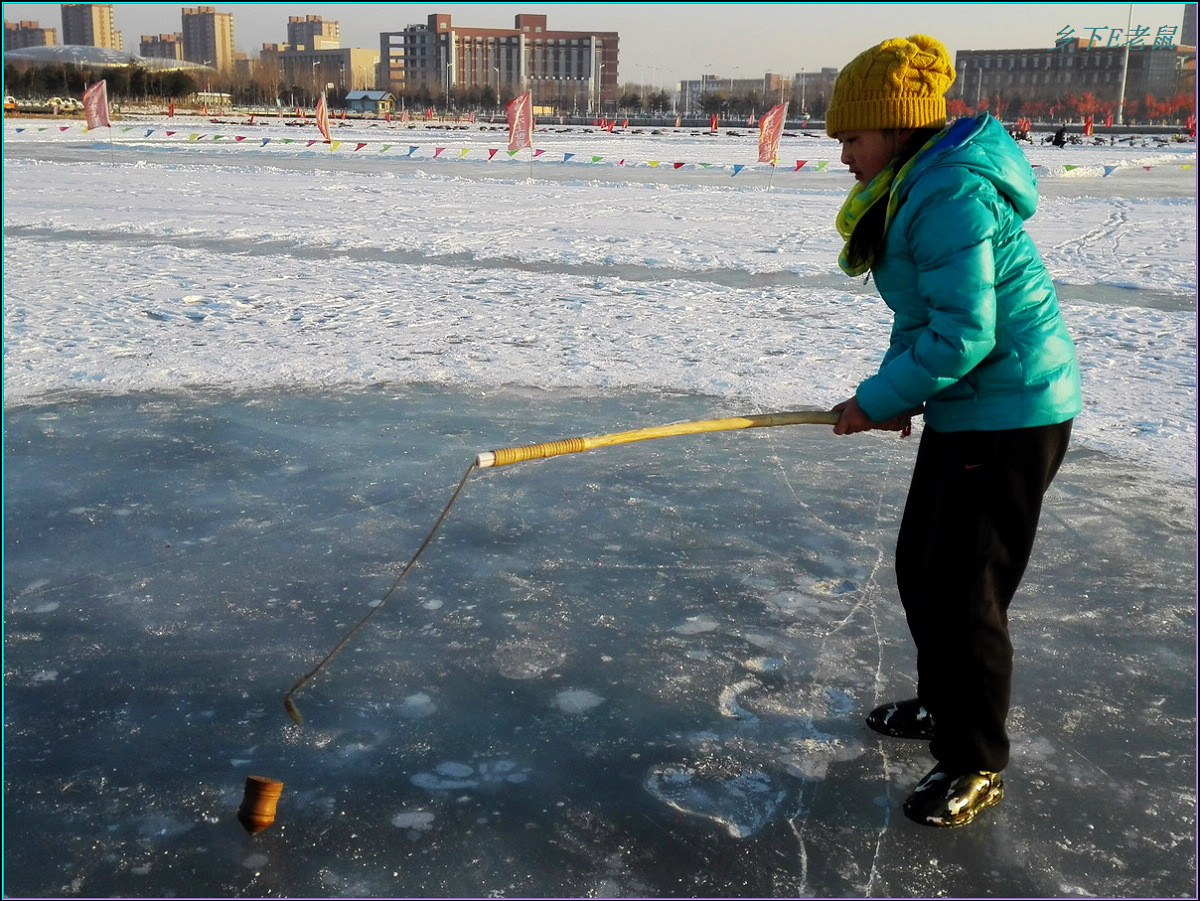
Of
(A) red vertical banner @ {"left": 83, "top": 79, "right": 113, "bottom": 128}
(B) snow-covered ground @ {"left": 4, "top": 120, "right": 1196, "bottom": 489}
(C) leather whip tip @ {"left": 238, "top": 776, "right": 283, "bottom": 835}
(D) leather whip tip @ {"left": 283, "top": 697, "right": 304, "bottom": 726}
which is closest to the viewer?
(C) leather whip tip @ {"left": 238, "top": 776, "right": 283, "bottom": 835}

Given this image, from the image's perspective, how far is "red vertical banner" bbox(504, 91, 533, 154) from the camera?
2823 centimetres

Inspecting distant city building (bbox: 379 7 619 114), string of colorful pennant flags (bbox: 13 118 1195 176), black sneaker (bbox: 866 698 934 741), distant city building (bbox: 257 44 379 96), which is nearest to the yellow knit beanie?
black sneaker (bbox: 866 698 934 741)

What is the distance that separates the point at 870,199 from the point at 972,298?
1.15 ft

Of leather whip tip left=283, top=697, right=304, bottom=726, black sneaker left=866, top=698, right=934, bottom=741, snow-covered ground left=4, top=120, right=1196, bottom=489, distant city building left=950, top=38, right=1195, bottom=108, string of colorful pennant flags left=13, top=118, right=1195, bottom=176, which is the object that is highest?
distant city building left=950, top=38, right=1195, bottom=108

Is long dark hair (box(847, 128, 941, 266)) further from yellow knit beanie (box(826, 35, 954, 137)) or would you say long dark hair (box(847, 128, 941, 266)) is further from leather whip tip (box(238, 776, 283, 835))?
leather whip tip (box(238, 776, 283, 835))

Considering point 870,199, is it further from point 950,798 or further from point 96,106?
point 96,106

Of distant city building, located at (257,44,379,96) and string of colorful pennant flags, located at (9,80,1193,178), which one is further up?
distant city building, located at (257,44,379,96)

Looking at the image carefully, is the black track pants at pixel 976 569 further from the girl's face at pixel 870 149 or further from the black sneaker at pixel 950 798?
the girl's face at pixel 870 149

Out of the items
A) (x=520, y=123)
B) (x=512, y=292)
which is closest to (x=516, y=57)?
(x=520, y=123)

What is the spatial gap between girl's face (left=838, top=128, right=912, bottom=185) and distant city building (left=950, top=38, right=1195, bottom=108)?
410 feet

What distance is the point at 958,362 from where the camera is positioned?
2307mm

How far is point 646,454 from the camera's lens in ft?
17.3

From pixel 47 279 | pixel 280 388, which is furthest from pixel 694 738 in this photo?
pixel 47 279

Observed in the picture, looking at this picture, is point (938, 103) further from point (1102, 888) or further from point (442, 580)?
point (442, 580)
